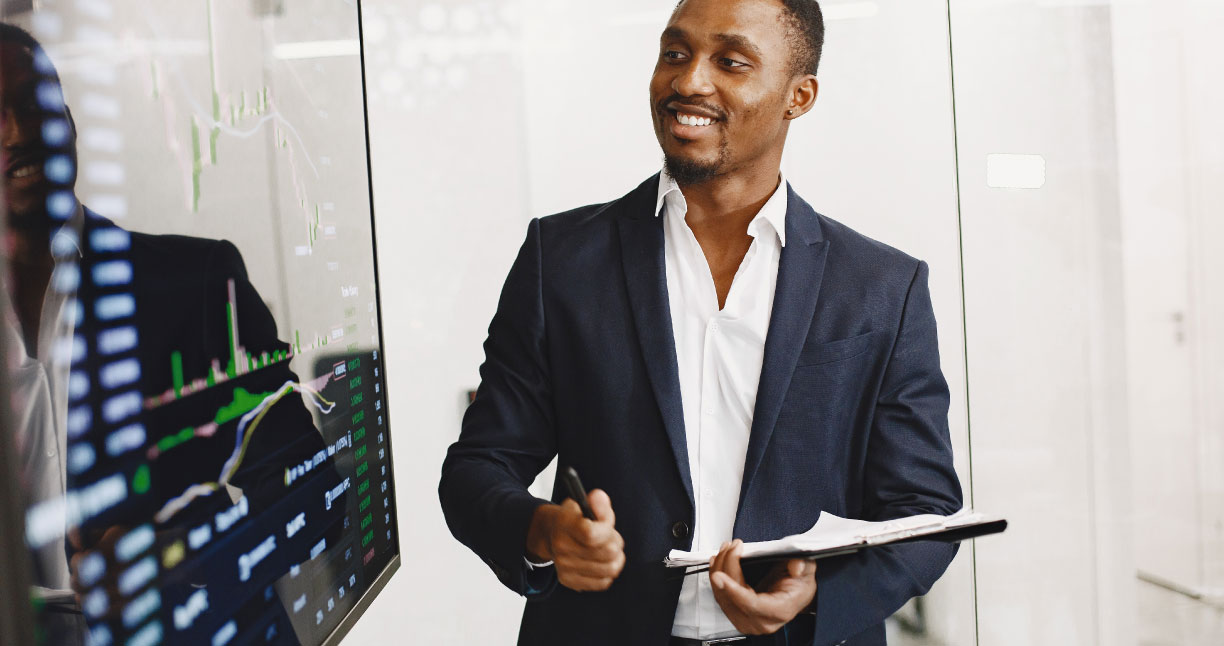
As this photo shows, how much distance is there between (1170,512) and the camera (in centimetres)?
268

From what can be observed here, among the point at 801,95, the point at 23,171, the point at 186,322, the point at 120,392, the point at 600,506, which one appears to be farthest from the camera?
the point at 801,95

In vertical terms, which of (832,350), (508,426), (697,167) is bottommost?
(508,426)

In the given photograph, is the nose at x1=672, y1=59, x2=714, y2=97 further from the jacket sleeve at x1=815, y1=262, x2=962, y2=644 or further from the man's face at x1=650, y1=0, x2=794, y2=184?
the jacket sleeve at x1=815, y1=262, x2=962, y2=644

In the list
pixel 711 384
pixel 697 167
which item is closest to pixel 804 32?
pixel 697 167

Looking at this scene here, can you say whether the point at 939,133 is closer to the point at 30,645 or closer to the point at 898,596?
the point at 898,596

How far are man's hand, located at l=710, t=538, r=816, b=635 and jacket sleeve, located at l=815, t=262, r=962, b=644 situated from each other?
0.24 feet

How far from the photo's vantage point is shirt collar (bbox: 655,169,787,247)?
1.58 m

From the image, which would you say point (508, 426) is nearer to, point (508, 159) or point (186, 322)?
point (186, 322)

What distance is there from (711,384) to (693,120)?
460 millimetres

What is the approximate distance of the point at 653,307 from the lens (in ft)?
4.91

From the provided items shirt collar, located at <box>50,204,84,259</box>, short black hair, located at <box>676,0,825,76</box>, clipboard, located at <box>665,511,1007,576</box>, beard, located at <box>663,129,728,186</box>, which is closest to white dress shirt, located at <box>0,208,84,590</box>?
shirt collar, located at <box>50,204,84,259</box>

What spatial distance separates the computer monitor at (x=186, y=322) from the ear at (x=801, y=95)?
0.83 meters

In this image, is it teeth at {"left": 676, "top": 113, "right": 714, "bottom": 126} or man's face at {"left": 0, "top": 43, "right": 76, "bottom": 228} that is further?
teeth at {"left": 676, "top": 113, "right": 714, "bottom": 126}

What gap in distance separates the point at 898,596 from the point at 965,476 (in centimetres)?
138
